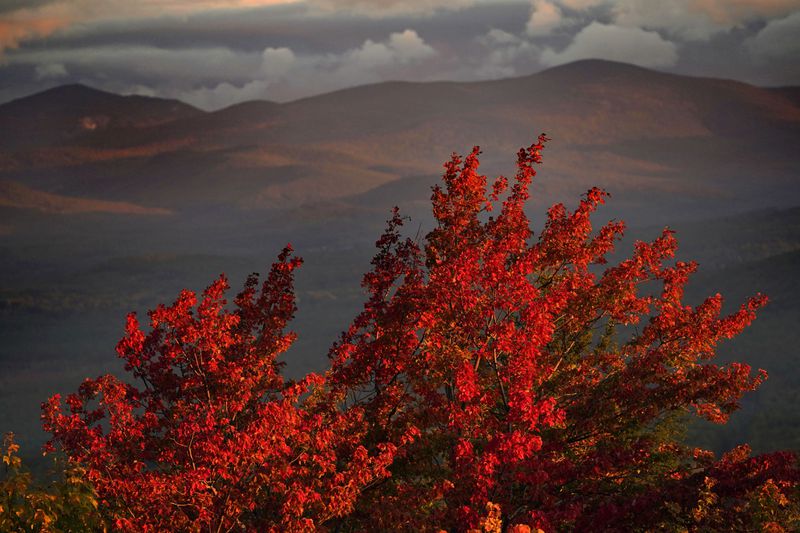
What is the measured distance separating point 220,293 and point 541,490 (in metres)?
6.26

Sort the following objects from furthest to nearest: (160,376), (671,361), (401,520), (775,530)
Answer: (671,361) < (160,376) < (401,520) < (775,530)

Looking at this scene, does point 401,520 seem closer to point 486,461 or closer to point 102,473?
point 486,461

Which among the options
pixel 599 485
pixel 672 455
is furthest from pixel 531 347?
pixel 672 455

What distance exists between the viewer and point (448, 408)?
16.8m

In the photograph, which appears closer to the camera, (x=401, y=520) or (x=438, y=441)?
(x=401, y=520)

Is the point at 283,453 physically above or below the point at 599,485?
above

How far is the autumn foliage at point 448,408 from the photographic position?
14.6m

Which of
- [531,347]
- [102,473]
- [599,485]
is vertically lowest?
[599,485]

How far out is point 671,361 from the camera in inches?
730

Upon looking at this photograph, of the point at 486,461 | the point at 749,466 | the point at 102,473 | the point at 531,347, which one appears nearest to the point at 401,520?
the point at 486,461

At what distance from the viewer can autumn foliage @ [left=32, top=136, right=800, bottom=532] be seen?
1455 centimetres

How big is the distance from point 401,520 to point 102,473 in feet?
15.1

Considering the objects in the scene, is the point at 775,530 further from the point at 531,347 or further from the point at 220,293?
the point at 220,293

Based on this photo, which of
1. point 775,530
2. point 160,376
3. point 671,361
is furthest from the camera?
point 671,361
